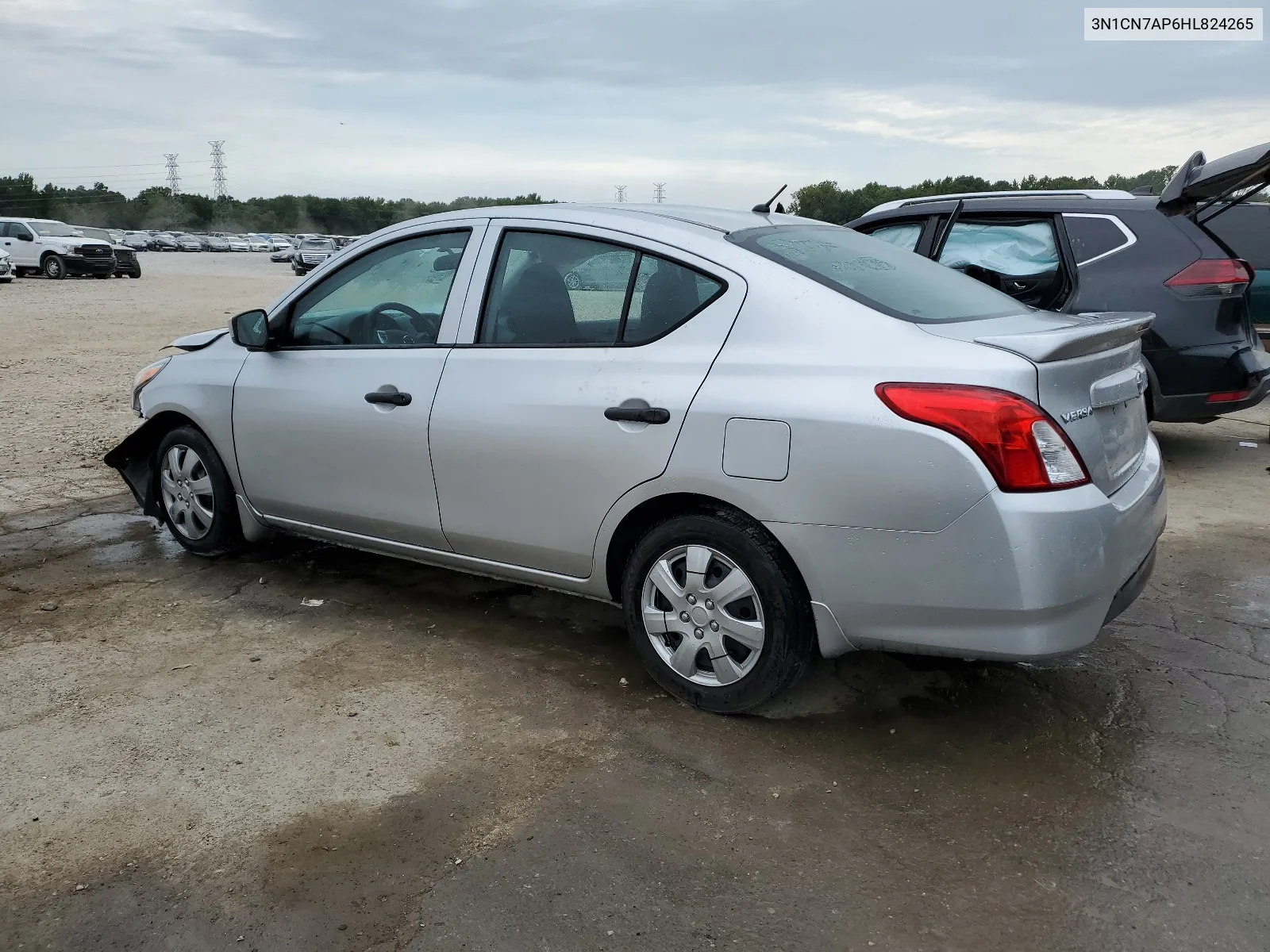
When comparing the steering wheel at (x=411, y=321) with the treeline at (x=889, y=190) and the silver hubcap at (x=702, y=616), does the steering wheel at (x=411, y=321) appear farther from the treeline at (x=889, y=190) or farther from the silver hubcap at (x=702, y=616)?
the treeline at (x=889, y=190)

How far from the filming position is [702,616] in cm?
333

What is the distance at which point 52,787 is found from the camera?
3.01m

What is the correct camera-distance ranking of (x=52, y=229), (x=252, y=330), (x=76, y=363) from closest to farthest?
(x=252, y=330) < (x=76, y=363) < (x=52, y=229)

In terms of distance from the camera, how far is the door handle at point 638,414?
3.26m

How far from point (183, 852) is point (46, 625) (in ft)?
6.47

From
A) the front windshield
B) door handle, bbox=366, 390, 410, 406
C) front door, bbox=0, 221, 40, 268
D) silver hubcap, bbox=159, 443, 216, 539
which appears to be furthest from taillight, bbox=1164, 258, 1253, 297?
the front windshield

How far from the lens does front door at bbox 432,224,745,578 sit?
131 inches

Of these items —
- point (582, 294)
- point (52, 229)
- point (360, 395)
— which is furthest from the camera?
point (52, 229)

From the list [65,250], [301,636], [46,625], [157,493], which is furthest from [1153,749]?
[65,250]

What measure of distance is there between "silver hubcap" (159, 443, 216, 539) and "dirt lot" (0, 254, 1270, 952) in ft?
0.83

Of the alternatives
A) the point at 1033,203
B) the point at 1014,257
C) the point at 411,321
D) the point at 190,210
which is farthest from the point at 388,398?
the point at 190,210

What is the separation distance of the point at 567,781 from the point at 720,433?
1104 mm

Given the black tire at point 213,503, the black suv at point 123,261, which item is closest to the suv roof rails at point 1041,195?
the black tire at point 213,503

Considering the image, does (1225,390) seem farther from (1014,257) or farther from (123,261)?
(123,261)
